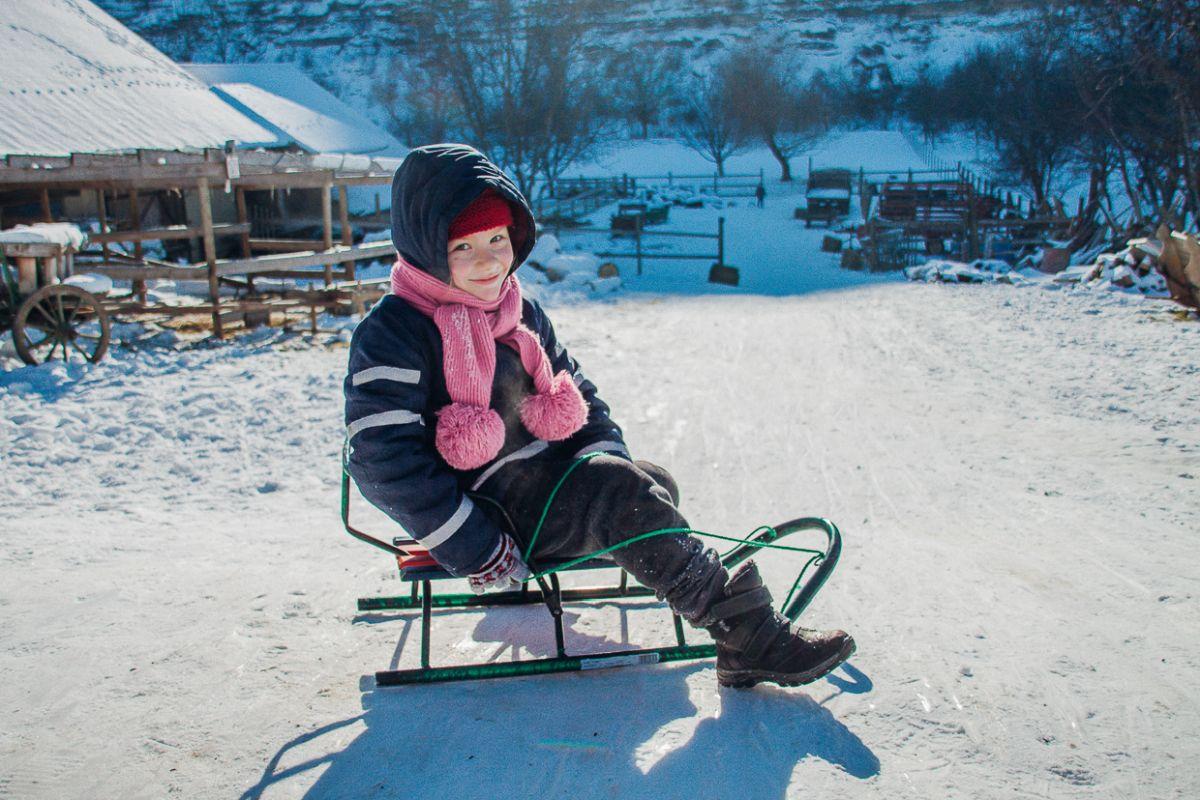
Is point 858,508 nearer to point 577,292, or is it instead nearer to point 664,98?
point 577,292

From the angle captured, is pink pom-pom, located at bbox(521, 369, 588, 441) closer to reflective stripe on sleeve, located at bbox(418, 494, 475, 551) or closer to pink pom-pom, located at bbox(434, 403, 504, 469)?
pink pom-pom, located at bbox(434, 403, 504, 469)

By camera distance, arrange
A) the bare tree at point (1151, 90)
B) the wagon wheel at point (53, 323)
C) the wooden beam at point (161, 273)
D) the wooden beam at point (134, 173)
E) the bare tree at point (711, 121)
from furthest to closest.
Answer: the bare tree at point (711, 121)
the bare tree at point (1151, 90)
the wooden beam at point (161, 273)
the wooden beam at point (134, 173)
the wagon wheel at point (53, 323)

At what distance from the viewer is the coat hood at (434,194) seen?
2371 millimetres

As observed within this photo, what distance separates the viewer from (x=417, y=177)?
2410 millimetres

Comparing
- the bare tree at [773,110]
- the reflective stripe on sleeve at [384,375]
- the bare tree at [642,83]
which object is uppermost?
the bare tree at [642,83]

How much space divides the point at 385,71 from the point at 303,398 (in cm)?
5559

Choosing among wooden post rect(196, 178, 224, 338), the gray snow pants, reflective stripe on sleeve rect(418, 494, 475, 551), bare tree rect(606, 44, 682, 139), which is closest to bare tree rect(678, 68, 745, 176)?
bare tree rect(606, 44, 682, 139)

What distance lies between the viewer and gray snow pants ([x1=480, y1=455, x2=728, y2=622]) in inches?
93.6

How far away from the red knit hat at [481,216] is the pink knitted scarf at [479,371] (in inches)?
6.3

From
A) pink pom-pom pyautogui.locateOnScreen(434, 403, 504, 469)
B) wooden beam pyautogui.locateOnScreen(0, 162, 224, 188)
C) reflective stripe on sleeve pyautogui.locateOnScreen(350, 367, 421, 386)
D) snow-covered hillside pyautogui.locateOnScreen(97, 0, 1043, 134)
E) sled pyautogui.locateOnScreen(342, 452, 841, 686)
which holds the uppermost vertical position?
snow-covered hillside pyautogui.locateOnScreen(97, 0, 1043, 134)

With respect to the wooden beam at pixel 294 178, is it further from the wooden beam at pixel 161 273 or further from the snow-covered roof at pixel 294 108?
the snow-covered roof at pixel 294 108

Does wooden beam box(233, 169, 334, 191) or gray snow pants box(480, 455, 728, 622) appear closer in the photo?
gray snow pants box(480, 455, 728, 622)

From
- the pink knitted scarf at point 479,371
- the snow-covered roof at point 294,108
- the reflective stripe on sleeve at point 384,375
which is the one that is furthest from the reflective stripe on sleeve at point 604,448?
the snow-covered roof at point 294,108

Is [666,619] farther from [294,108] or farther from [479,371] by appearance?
[294,108]
